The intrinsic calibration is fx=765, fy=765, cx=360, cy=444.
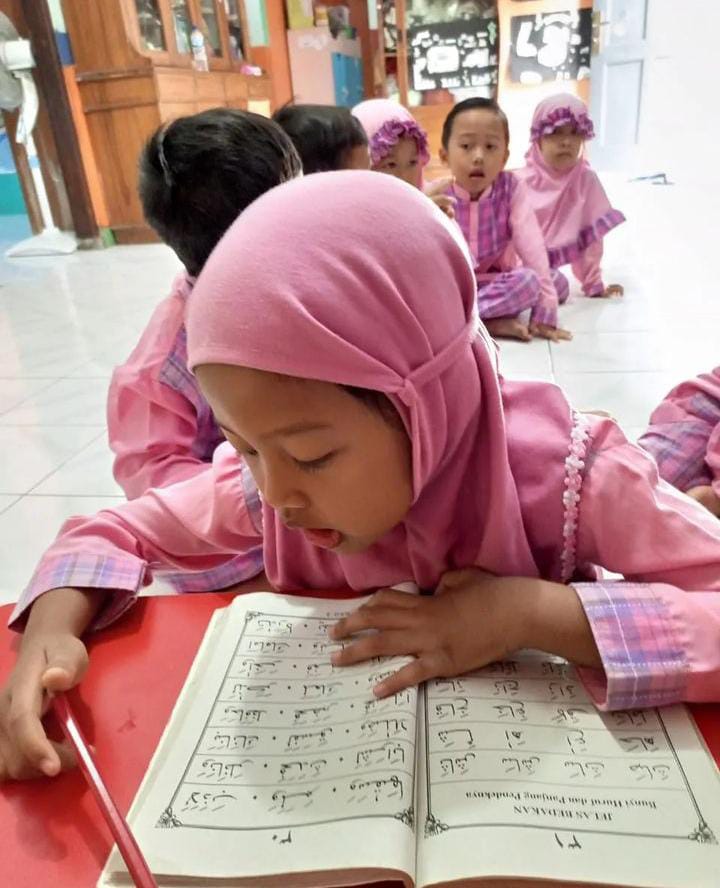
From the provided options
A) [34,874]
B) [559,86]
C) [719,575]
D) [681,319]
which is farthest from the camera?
[559,86]

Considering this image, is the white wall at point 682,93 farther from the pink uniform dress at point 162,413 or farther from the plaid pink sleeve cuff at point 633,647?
the plaid pink sleeve cuff at point 633,647

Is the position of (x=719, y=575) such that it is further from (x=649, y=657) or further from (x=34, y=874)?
(x=34, y=874)

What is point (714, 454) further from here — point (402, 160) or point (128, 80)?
point (128, 80)

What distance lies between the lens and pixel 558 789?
15.3 inches

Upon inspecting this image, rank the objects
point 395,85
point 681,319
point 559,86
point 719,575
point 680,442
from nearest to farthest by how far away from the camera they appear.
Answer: point 719,575 < point 680,442 < point 681,319 < point 559,86 < point 395,85

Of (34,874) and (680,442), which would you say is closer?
(34,874)

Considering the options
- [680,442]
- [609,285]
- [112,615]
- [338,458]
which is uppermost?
[338,458]

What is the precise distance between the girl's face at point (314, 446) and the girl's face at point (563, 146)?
8.36 ft

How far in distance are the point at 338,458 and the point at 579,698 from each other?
0.20 meters

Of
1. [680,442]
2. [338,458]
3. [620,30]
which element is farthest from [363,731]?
[620,30]

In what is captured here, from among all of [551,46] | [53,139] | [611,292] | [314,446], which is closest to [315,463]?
[314,446]

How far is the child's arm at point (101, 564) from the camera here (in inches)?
18.4

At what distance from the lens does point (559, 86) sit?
20.3 feet

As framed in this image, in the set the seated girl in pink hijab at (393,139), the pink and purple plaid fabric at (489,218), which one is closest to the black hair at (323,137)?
the seated girl in pink hijab at (393,139)
